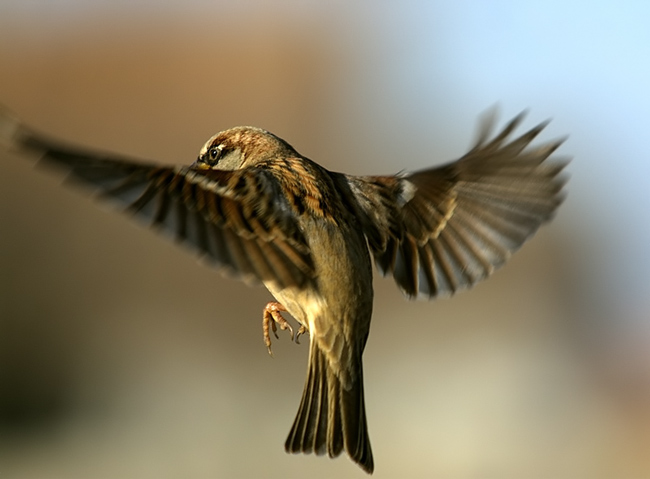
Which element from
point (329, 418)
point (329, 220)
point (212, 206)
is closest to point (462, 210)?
point (329, 220)

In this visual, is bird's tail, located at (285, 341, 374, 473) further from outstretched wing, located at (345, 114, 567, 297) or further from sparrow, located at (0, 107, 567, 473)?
outstretched wing, located at (345, 114, 567, 297)

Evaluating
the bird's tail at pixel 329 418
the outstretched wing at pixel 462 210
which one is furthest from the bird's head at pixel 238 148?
the bird's tail at pixel 329 418

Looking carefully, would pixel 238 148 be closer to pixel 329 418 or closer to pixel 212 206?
pixel 212 206

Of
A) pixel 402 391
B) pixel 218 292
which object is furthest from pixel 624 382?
pixel 218 292

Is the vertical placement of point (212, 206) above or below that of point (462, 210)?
below

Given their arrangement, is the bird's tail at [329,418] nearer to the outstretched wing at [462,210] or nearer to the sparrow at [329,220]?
the sparrow at [329,220]

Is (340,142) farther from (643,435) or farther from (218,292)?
(643,435)
